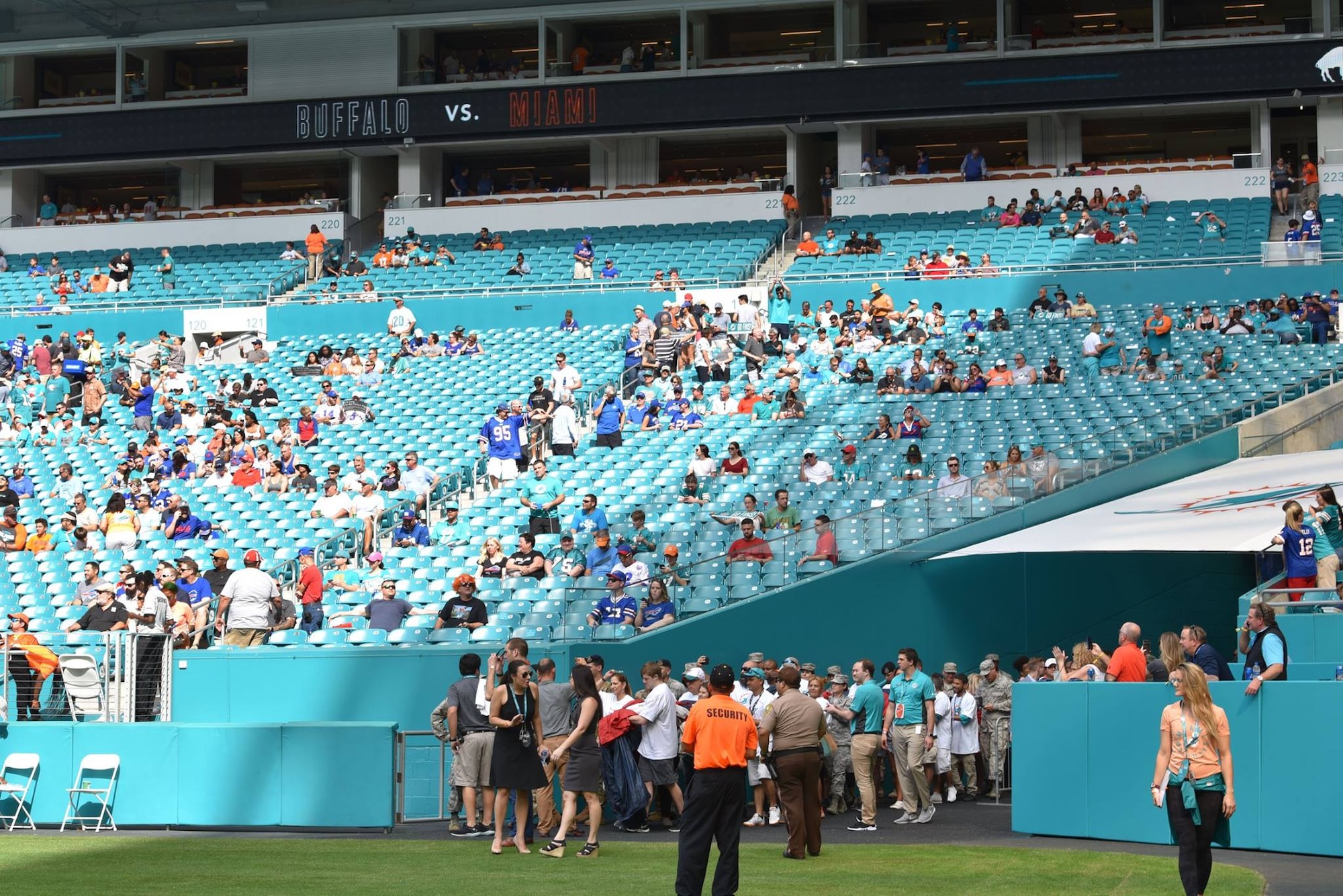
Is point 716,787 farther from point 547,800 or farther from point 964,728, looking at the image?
point 964,728

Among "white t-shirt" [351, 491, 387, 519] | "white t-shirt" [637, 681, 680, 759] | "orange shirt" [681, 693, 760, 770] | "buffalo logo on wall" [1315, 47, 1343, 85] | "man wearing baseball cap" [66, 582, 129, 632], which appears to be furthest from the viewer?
"buffalo logo on wall" [1315, 47, 1343, 85]

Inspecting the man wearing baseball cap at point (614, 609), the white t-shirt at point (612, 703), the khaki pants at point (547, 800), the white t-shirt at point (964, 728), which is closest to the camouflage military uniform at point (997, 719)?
the white t-shirt at point (964, 728)

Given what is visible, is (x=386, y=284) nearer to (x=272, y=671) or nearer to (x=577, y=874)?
(x=272, y=671)

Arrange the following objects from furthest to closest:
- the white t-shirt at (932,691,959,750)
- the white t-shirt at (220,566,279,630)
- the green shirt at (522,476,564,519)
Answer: the green shirt at (522,476,564,519), the white t-shirt at (220,566,279,630), the white t-shirt at (932,691,959,750)

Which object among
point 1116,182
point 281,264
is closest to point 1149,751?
point 1116,182

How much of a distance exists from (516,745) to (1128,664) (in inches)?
182

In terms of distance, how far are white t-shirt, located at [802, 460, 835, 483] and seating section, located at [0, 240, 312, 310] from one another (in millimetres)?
18645

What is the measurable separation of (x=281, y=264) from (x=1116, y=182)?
1699cm

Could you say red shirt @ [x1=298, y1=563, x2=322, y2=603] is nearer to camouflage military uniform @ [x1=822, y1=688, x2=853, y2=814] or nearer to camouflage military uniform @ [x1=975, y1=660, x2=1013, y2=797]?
camouflage military uniform @ [x1=822, y1=688, x2=853, y2=814]

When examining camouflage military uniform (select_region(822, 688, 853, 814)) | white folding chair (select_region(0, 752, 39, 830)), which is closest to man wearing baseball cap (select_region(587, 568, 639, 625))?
camouflage military uniform (select_region(822, 688, 853, 814))

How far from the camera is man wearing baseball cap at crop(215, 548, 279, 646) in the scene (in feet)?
59.3

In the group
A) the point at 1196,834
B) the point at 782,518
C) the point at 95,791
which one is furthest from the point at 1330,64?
the point at 1196,834

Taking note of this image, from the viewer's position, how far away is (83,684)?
16203mm

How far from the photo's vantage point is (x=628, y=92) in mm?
39906
